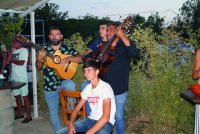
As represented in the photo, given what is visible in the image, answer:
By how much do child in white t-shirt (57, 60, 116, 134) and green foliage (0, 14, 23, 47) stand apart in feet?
7.56

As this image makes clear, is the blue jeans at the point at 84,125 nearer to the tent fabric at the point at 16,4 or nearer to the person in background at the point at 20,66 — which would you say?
the person in background at the point at 20,66

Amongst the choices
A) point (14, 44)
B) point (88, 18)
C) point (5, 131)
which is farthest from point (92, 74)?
point (88, 18)

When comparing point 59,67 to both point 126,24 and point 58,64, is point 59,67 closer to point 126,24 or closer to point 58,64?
point 58,64

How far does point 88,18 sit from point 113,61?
3128cm

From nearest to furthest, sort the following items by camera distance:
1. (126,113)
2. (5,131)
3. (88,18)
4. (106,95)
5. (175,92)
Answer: (106,95) → (5,131) → (175,92) → (126,113) → (88,18)

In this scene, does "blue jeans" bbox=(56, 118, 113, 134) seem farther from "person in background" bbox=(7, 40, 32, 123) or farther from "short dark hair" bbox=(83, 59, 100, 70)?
"person in background" bbox=(7, 40, 32, 123)

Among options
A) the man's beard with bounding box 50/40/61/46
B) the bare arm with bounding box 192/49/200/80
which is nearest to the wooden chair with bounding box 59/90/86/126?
the man's beard with bounding box 50/40/61/46

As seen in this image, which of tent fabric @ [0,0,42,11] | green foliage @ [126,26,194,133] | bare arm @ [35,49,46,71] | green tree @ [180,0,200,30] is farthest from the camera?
green tree @ [180,0,200,30]

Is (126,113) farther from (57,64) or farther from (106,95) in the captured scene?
(106,95)

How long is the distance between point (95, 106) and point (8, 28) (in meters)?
2.64

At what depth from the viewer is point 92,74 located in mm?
3535

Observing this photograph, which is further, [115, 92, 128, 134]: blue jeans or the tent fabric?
the tent fabric

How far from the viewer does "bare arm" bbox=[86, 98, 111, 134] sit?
328cm

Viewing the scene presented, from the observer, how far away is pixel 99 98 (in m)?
3.47
